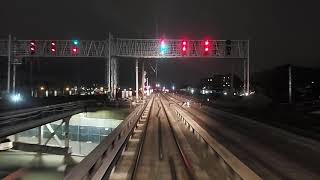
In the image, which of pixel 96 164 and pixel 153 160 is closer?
pixel 96 164

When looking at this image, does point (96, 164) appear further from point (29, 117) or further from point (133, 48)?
point (133, 48)

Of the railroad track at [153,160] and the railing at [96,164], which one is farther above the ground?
the railing at [96,164]

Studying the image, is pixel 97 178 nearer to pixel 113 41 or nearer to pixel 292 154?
pixel 292 154

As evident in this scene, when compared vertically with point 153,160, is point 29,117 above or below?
above

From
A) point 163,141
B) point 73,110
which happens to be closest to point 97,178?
point 163,141

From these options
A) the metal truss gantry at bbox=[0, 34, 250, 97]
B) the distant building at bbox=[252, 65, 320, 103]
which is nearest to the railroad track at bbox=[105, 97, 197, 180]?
the metal truss gantry at bbox=[0, 34, 250, 97]

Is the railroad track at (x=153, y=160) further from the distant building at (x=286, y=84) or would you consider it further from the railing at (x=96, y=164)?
the distant building at (x=286, y=84)

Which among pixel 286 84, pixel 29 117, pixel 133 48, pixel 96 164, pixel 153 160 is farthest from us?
pixel 286 84

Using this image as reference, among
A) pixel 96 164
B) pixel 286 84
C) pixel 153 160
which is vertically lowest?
pixel 153 160

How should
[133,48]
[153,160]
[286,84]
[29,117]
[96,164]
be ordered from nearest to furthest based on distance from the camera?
[96,164] → [153,160] → [29,117] → [133,48] → [286,84]

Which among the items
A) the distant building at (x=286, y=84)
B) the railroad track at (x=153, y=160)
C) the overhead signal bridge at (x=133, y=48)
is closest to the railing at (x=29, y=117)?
the railroad track at (x=153, y=160)

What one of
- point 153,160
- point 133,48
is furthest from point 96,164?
point 133,48

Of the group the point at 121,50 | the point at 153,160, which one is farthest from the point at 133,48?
the point at 153,160

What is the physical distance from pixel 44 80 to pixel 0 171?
157 metres
